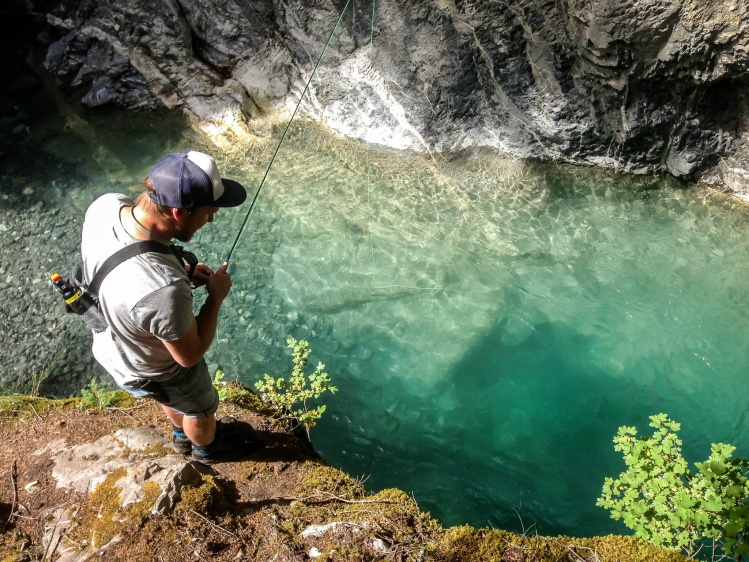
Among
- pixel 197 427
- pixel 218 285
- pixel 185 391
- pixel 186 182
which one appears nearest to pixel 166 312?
pixel 218 285

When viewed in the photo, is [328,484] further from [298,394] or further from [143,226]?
[143,226]

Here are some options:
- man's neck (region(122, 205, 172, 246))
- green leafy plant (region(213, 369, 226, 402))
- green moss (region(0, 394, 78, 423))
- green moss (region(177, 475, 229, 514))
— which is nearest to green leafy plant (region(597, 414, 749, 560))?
green moss (region(177, 475, 229, 514))

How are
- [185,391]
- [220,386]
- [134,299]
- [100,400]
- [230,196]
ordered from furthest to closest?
[220,386] < [100,400] < [185,391] < [230,196] < [134,299]

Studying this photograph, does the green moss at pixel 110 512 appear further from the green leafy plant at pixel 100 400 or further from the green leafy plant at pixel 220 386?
the green leafy plant at pixel 220 386

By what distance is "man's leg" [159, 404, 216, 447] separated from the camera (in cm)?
317

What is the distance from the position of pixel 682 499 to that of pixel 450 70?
554 centimetres

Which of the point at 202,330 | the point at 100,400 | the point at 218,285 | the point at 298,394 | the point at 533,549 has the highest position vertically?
the point at 218,285

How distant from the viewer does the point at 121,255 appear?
2393 mm

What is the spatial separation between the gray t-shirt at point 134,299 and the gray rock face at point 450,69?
16.8ft

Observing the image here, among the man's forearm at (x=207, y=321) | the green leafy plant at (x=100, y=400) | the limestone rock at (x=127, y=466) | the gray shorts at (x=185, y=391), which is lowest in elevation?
the green leafy plant at (x=100, y=400)

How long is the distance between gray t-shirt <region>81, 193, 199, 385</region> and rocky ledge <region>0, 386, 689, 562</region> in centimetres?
71

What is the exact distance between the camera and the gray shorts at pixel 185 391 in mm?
2816

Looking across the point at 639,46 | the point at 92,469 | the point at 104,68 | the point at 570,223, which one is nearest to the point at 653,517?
the point at 92,469

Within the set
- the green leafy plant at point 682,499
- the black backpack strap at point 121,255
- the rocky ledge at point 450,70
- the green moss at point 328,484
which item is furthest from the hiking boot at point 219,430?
the rocky ledge at point 450,70
